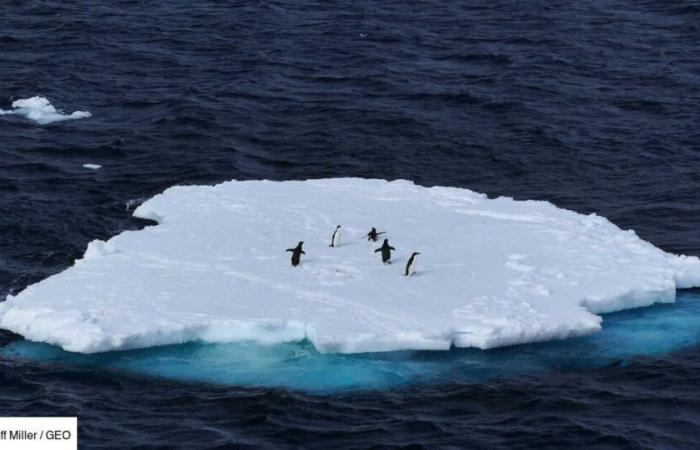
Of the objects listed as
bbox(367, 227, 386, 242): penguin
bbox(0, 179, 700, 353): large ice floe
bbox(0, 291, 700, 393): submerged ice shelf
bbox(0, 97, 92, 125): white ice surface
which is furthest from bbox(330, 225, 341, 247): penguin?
bbox(0, 97, 92, 125): white ice surface

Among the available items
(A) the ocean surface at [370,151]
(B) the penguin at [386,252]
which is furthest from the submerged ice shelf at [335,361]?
(B) the penguin at [386,252]

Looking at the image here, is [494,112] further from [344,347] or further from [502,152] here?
[344,347]

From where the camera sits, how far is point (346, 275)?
60.3 m

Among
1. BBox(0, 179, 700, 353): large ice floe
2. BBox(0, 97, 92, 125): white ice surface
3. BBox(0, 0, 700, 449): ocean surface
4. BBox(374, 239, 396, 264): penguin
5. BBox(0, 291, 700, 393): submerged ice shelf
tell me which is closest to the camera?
BBox(0, 0, 700, 449): ocean surface

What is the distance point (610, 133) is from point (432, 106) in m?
9.01

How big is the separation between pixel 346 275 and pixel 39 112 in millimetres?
24930

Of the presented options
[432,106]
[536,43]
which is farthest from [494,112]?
[536,43]

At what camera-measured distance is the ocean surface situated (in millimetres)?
52531

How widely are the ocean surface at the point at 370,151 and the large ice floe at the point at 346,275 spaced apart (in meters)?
0.91

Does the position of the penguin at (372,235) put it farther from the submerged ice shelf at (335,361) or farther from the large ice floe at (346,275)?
the submerged ice shelf at (335,361)

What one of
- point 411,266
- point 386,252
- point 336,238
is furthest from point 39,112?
point 411,266

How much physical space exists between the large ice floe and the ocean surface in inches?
35.6

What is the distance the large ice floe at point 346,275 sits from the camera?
56.0m

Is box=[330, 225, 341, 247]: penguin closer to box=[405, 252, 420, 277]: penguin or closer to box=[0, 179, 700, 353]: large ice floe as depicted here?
box=[0, 179, 700, 353]: large ice floe
